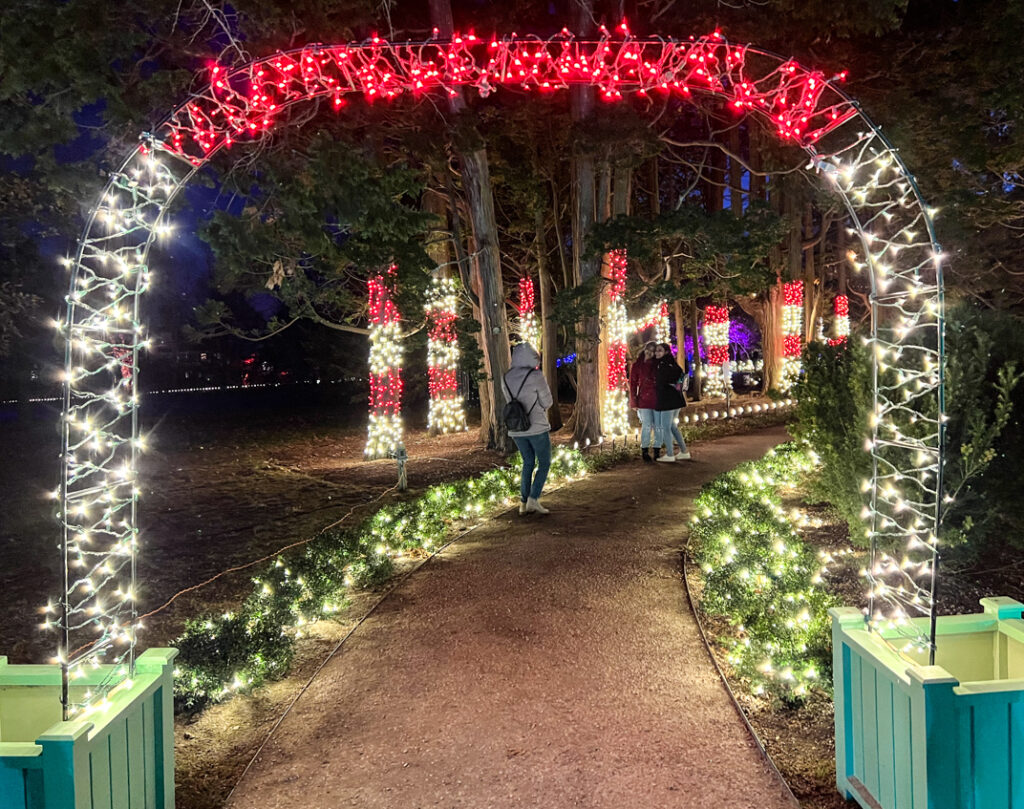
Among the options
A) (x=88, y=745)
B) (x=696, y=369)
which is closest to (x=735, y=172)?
(x=696, y=369)

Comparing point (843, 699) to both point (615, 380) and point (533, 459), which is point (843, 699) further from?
point (615, 380)

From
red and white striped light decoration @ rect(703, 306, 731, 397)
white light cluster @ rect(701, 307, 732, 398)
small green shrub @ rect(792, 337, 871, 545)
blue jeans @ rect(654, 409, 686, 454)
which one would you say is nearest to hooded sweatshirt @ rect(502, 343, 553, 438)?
small green shrub @ rect(792, 337, 871, 545)

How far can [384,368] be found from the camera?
49.8ft

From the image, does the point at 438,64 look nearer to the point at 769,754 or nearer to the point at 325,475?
the point at 769,754

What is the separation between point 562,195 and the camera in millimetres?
20703

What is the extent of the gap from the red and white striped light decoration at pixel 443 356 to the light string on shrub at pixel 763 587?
9.71m

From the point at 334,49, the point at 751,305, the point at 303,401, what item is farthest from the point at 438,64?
the point at 303,401

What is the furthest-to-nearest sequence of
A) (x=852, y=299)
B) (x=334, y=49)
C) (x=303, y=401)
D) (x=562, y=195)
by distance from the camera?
(x=303, y=401)
(x=852, y=299)
(x=562, y=195)
(x=334, y=49)

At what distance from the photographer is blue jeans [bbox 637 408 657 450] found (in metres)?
11.7

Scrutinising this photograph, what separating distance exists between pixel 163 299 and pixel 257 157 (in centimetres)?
3754

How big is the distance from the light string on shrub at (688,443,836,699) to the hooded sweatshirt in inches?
74.8

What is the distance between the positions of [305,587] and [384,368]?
9735mm

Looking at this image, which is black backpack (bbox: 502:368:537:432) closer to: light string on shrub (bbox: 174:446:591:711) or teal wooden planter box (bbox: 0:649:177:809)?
light string on shrub (bbox: 174:446:591:711)

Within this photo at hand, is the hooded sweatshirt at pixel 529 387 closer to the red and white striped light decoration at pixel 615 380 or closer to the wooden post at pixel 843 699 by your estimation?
the wooden post at pixel 843 699
